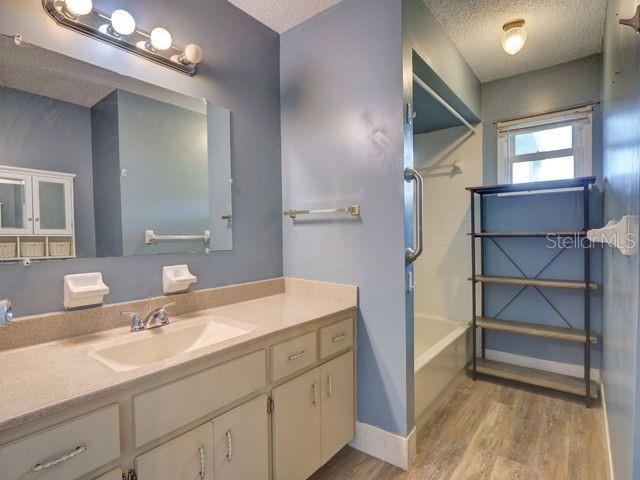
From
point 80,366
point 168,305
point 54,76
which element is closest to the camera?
point 80,366

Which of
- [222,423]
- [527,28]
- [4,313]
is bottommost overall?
[222,423]

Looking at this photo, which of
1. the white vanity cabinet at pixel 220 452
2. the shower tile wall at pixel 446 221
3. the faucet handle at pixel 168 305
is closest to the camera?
the white vanity cabinet at pixel 220 452

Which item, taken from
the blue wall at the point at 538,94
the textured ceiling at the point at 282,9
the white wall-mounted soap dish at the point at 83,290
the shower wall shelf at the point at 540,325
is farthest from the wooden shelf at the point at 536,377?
the textured ceiling at the point at 282,9

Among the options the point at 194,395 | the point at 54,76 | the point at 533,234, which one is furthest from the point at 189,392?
the point at 533,234

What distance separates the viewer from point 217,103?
1812 millimetres

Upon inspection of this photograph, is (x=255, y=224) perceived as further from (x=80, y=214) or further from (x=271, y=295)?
(x=80, y=214)

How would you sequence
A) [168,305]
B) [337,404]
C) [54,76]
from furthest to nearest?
[337,404]
[168,305]
[54,76]

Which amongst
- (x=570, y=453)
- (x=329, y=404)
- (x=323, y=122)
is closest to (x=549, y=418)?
(x=570, y=453)

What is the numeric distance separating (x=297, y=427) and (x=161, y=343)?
0.69 meters

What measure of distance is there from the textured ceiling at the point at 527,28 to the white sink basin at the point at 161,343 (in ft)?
7.04

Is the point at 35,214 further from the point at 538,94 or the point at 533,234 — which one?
the point at 538,94

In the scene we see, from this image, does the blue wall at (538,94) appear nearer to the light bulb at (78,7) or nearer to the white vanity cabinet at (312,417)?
the white vanity cabinet at (312,417)

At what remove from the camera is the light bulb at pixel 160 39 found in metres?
1.46

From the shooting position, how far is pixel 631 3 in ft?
3.41
